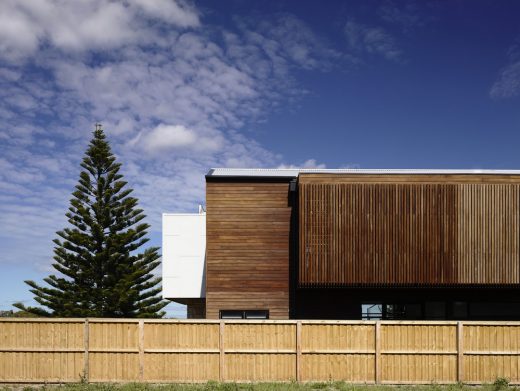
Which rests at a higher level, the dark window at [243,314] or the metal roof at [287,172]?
the metal roof at [287,172]

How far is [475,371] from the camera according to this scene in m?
12.6

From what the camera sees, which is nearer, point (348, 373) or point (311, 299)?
point (348, 373)

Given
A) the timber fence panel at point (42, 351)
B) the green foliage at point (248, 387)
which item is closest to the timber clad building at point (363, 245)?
the green foliage at point (248, 387)

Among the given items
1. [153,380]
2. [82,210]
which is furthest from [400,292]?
[82,210]

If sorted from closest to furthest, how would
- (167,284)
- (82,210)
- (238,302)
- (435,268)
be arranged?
(435,268)
(238,302)
(167,284)
(82,210)

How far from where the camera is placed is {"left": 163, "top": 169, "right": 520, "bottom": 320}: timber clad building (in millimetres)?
15117

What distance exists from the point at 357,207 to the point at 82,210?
55.9 feet

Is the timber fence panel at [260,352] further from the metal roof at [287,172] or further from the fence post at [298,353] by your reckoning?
the metal roof at [287,172]

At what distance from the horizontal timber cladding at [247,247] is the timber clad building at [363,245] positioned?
0.03 metres

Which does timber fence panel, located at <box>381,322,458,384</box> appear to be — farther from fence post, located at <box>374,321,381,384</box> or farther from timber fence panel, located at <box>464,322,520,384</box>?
timber fence panel, located at <box>464,322,520,384</box>

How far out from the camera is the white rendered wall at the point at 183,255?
1806cm

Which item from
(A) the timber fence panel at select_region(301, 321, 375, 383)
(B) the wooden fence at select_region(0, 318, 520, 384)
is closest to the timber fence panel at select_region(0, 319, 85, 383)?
(B) the wooden fence at select_region(0, 318, 520, 384)

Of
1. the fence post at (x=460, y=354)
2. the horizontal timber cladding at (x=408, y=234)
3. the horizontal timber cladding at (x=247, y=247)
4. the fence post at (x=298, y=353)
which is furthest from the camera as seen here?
the horizontal timber cladding at (x=247, y=247)

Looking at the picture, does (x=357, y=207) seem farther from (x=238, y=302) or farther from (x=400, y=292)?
(x=238, y=302)
